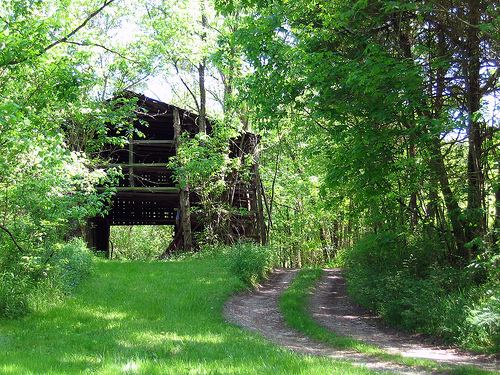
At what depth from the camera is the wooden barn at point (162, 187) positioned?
19.1 meters

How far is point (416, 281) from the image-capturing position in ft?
28.8

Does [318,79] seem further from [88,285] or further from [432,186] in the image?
[88,285]

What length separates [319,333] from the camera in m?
7.57

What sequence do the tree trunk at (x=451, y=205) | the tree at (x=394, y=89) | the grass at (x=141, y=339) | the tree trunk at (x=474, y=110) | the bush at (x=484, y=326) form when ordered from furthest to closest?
1. the tree trunk at (x=451, y=205)
2. the tree trunk at (x=474, y=110)
3. the tree at (x=394, y=89)
4. the bush at (x=484, y=326)
5. the grass at (x=141, y=339)

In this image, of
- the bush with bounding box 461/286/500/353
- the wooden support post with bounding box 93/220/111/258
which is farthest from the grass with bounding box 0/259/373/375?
the wooden support post with bounding box 93/220/111/258

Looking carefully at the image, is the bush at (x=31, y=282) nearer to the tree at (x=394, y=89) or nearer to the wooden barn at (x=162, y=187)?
the tree at (x=394, y=89)

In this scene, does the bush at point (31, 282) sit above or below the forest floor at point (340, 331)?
above

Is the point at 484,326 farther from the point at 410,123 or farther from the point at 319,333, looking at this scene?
the point at 410,123

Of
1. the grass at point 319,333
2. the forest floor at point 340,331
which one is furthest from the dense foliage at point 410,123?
the grass at point 319,333

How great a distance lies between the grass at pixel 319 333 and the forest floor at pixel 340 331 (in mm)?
130

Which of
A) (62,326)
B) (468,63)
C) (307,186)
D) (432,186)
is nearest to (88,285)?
(62,326)

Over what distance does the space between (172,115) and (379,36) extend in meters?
12.3

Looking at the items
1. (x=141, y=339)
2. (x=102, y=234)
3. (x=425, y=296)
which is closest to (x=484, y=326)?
(x=425, y=296)

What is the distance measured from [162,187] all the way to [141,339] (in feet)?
45.4
